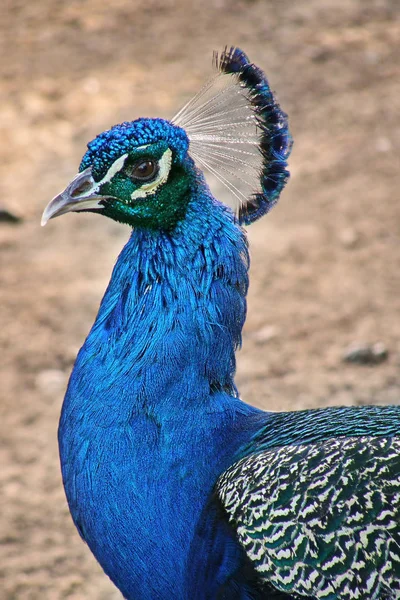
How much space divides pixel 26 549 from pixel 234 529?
1.44 metres

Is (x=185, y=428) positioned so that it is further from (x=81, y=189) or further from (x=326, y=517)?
(x=81, y=189)

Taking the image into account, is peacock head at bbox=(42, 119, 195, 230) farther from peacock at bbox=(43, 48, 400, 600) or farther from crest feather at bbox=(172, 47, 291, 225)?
crest feather at bbox=(172, 47, 291, 225)

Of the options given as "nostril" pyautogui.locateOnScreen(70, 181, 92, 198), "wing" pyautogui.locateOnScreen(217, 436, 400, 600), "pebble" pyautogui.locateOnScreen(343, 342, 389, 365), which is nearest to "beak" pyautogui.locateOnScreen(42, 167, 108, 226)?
"nostril" pyautogui.locateOnScreen(70, 181, 92, 198)

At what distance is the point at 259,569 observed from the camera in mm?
2232

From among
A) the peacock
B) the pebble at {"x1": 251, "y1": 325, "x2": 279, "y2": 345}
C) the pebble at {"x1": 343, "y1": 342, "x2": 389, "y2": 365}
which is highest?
the pebble at {"x1": 251, "y1": 325, "x2": 279, "y2": 345}

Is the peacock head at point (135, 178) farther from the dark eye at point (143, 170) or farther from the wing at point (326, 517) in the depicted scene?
A: the wing at point (326, 517)

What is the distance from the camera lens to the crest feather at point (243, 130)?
2.63m

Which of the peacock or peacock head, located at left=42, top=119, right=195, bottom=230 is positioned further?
peacock head, located at left=42, top=119, right=195, bottom=230

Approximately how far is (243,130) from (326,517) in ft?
3.83

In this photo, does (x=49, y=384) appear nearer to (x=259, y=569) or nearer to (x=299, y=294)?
(x=299, y=294)

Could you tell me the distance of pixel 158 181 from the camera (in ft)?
8.05

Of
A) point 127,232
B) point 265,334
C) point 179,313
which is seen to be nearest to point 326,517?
point 179,313

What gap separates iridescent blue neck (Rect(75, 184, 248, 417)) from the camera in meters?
2.45

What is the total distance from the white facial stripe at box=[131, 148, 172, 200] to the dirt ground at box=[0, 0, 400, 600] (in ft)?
5.26
